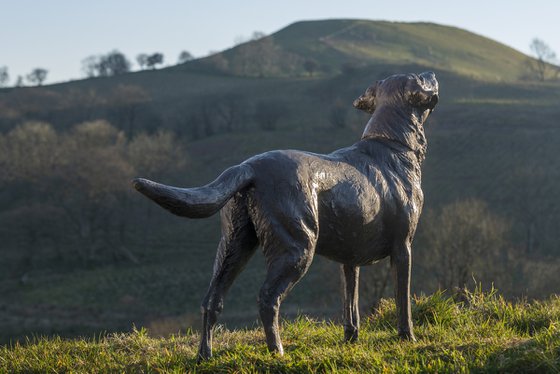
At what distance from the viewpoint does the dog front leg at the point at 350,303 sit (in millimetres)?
7445

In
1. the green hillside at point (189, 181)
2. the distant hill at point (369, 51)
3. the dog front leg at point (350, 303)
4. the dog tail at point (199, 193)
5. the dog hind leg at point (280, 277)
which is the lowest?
the green hillside at point (189, 181)

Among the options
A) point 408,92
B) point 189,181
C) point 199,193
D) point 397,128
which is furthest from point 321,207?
point 189,181

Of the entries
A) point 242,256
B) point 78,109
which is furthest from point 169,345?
point 78,109

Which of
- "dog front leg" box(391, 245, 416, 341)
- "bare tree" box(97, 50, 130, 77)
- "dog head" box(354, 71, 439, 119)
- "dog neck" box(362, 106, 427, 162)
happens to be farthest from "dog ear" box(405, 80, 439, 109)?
"bare tree" box(97, 50, 130, 77)

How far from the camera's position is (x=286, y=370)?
6.08m

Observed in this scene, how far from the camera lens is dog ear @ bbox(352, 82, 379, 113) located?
26.1 ft

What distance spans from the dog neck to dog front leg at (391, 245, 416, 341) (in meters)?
1.13

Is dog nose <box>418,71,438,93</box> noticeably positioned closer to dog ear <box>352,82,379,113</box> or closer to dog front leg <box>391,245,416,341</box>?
dog ear <box>352,82,379,113</box>

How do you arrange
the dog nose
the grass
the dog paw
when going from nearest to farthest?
the grass
the dog paw
the dog nose

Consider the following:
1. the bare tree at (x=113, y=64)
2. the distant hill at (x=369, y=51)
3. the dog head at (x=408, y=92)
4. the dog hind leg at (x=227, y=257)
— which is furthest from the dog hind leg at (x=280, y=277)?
the bare tree at (x=113, y=64)

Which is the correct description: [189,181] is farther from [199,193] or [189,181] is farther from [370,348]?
[199,193]

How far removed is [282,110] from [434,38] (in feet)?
208

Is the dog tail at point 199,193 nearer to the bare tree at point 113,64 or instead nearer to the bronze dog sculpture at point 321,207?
the bronze dog sculpture at point 321,207

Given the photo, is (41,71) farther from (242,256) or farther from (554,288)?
(242,256)
